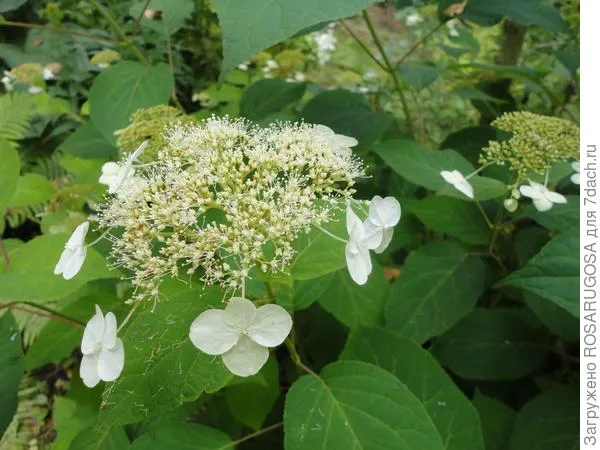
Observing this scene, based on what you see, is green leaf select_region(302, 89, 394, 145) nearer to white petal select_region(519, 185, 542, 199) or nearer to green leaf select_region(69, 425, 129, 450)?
white petal select_region(519, 185, 542, 199)

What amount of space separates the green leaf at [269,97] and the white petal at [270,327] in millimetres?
937

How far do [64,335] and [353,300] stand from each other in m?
0.65

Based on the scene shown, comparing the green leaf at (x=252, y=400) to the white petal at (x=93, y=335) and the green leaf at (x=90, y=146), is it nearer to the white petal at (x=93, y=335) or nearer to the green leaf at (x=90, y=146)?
the white petal at (x=93, y=335)

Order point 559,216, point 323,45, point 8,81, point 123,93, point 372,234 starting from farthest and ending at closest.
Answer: point 323,45, point 8,81, point 123,93, point 559,216, point 372,234

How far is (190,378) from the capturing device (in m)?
0.73

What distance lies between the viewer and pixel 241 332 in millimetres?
700

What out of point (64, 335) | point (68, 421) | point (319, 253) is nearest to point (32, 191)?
point (64, 335)

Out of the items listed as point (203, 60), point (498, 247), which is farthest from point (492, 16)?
point (203, 60)

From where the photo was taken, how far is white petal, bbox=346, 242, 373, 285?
2.43 feet

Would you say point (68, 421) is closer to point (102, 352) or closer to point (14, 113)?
point (102, 352)

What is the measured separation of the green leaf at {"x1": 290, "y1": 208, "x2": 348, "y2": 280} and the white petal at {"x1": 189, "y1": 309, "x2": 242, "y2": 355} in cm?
17

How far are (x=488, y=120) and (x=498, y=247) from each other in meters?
0.63

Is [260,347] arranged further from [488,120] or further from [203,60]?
[203,60]

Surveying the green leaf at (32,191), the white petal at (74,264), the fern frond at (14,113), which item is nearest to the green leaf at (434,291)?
the white petal at (74,264)
